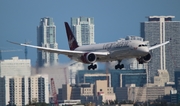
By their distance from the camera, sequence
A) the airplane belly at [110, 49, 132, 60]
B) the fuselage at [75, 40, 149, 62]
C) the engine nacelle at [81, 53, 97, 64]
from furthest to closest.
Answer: the engine nacelle at [81, 53, 97, 64], the airplane belly at [110, 49, 132, 60], the fuselage at [75, 40, 149, 62]

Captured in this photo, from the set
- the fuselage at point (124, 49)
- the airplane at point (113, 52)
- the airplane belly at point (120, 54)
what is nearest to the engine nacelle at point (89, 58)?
the airplane at point (113, 52)

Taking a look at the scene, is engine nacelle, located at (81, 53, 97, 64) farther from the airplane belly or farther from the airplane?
the airplane belly

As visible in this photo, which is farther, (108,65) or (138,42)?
(108,65)

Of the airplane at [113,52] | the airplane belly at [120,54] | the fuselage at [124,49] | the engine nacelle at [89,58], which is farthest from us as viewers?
the engine nacelle at [89,58]

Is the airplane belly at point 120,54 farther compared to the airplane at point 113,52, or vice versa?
the airplane belly at point 120,54

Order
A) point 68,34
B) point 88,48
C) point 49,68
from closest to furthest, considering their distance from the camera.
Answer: point 88,48 → point 68,34 → point 49,68

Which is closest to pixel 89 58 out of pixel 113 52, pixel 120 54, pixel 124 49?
pixel 113 52

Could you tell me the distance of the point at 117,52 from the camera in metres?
118

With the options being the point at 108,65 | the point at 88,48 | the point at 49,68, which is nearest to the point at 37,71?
the point at 49,68

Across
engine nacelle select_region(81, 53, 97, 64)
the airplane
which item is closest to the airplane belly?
the airplane

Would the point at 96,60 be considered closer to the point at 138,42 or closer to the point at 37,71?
the point at 138,42

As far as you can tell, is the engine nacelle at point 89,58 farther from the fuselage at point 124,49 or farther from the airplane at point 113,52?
the fuselage at point 124,49

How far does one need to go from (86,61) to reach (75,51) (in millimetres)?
4176

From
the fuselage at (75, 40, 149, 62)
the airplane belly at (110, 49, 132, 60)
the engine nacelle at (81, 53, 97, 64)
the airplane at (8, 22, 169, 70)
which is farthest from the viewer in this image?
the engine nacelle at (81, 53, 97, 64)
